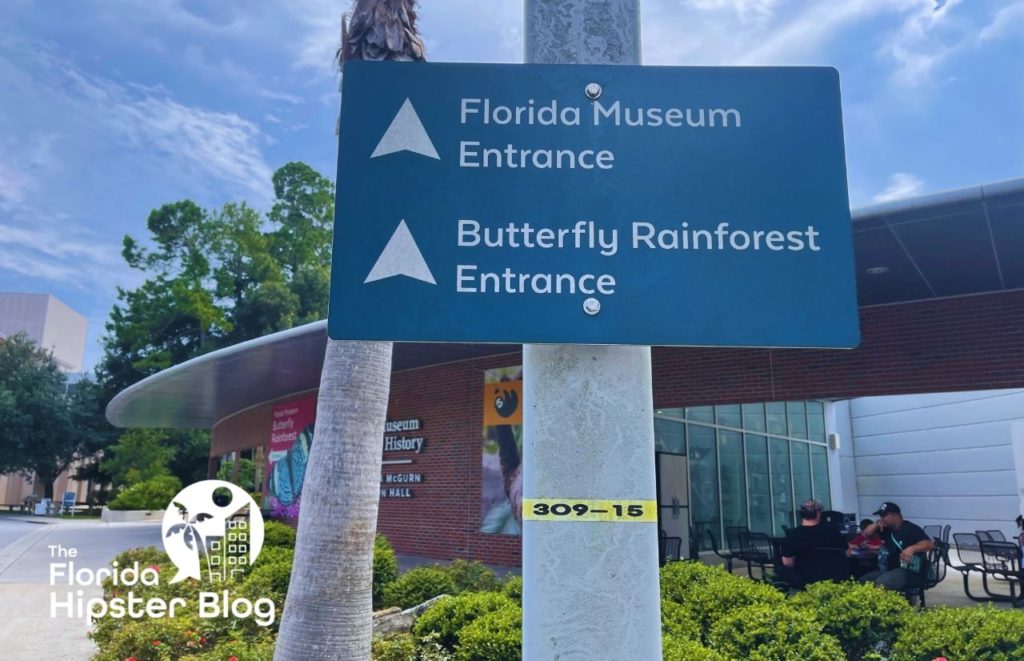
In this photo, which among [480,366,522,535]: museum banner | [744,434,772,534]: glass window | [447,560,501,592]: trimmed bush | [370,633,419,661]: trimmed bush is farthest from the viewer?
[744,434,772,534]: glass window

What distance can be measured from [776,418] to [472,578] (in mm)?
14252

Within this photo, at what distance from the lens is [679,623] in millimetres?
5703

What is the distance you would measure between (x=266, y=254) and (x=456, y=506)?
1371 inches

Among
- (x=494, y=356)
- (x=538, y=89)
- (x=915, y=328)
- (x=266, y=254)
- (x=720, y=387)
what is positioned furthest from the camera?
(x=266, y=254)

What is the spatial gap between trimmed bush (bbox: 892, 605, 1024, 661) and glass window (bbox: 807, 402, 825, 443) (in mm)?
19121

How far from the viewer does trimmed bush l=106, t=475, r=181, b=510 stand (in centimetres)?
3653

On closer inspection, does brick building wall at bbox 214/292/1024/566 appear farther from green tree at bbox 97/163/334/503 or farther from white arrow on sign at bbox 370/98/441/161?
green tree at bbox 97/163/334/503

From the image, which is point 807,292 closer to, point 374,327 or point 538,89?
point 538,89

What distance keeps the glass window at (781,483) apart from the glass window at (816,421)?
233 centimetres

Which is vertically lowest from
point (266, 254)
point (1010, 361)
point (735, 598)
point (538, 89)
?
point (735, 598)

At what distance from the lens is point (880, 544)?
1013cm

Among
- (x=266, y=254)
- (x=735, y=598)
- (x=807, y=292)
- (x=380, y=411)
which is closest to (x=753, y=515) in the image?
(x=735, y=598)
